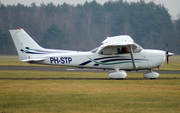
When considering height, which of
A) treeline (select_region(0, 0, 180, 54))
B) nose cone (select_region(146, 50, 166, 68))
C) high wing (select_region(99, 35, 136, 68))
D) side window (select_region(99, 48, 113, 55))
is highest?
treeline (select_region(0, 0, 180, 54))

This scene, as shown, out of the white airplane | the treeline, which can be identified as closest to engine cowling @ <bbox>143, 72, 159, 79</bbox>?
the white airplane

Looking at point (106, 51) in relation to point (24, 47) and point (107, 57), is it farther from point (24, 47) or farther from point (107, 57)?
point (24, 47)

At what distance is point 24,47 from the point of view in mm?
17234

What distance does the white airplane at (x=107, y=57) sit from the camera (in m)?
16.9

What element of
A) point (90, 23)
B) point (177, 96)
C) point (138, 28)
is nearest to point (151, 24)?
point (138, 28)

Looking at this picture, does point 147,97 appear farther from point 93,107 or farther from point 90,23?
point 90,23

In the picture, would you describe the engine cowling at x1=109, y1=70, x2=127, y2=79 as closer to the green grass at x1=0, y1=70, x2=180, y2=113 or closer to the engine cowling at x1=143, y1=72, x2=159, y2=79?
the engine cowling at x1=143, y1=72, x2=159, y2=79

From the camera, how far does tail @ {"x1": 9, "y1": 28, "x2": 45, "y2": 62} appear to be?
1708 centimetres

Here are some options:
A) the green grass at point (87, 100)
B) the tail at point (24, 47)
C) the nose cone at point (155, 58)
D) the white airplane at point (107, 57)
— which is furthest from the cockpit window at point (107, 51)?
the green grass at point (87, 100)

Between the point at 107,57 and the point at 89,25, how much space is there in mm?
67102

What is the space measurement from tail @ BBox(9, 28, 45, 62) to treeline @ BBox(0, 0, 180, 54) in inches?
2000

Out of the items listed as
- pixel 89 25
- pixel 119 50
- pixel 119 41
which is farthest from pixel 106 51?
pixel 89 25

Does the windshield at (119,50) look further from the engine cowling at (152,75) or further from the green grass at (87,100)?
the green grass at (87,100)

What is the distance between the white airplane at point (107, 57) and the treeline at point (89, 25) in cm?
5087
